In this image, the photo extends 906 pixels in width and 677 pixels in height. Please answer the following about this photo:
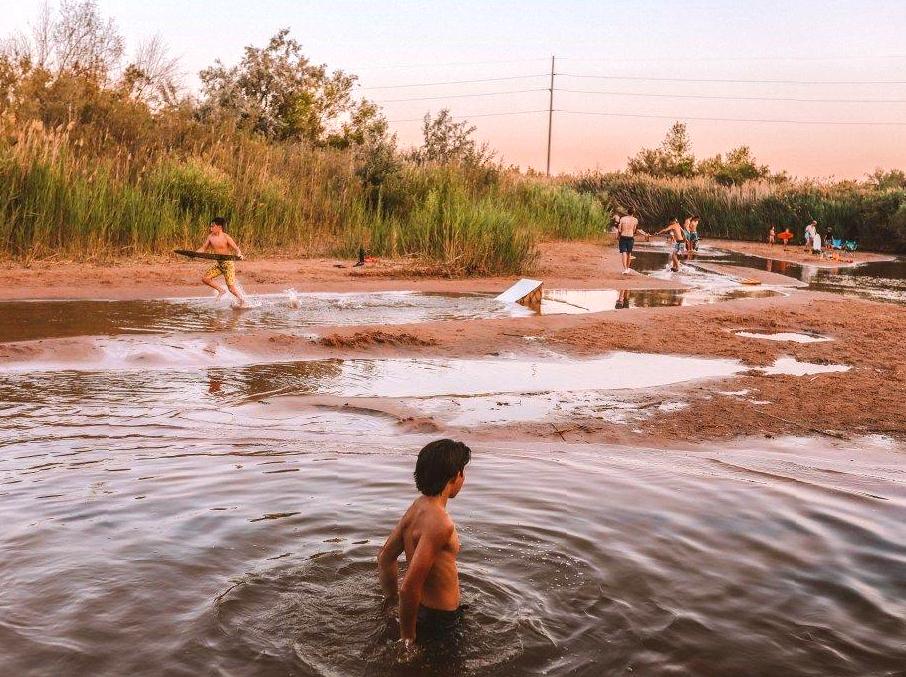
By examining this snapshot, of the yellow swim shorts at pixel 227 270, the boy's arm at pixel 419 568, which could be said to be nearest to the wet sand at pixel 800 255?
the yellow swim shorts at pixel 227 270

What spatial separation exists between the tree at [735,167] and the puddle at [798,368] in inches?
2248

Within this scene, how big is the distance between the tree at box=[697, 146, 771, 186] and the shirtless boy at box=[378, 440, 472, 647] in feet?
213

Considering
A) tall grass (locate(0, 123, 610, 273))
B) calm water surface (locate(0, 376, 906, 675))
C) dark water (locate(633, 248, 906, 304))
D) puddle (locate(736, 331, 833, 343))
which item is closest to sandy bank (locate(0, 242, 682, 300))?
tall grass (locate(0, 123, 610, 273))

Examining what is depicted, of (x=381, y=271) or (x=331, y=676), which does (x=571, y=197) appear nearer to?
A: (x=381, y=271)

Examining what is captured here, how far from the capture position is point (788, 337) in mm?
12906

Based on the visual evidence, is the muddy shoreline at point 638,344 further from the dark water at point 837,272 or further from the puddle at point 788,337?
the dark water at point 837,272

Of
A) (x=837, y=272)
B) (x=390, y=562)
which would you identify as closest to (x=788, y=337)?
(x=390, y=562)

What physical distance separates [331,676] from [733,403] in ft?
18.4

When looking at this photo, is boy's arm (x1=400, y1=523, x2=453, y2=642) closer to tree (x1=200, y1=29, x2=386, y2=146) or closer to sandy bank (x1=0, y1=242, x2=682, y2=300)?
sandy bank (x1=0, y1=242, x2=682, y2=300)

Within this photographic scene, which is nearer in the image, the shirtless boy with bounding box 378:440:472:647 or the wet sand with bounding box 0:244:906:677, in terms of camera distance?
the shirtless boy with bounding box 378:440:472:647

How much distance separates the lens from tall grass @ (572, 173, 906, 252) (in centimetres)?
4166

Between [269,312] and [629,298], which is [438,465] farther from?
[629,298]

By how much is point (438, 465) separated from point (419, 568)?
406 mm

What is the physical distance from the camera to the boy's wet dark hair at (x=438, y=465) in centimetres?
380
